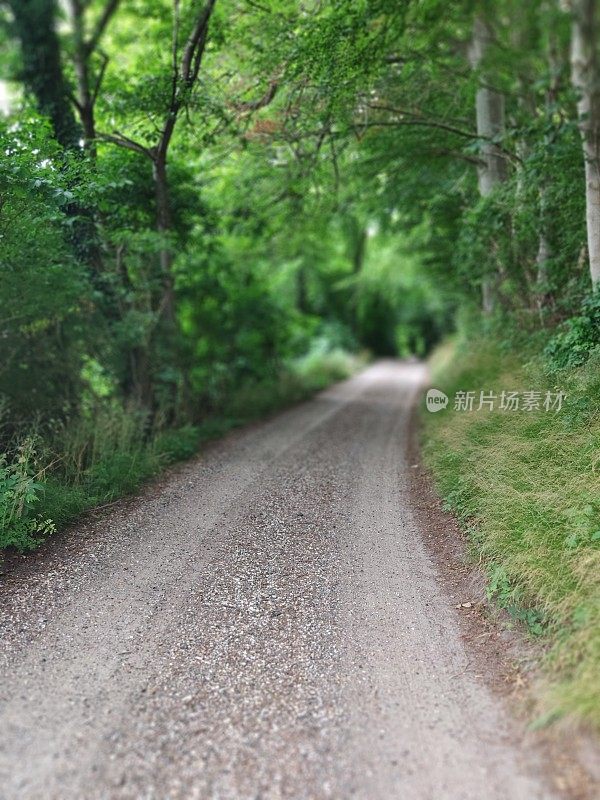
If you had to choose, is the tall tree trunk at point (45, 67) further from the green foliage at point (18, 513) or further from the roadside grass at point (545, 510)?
the roadside grass at point (545, 510)

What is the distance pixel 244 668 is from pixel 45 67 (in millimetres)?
7624

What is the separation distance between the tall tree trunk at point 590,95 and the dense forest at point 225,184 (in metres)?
0.02

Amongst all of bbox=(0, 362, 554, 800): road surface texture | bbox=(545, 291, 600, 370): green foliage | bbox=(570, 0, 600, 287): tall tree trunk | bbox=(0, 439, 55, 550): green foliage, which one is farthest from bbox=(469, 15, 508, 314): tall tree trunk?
bbox=(0, 439, 55, 550): green foliage

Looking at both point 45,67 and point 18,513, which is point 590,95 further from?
point 45,67

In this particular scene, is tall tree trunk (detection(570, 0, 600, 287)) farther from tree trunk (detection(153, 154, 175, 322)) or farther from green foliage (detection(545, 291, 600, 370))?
tree trunk (detection(153, 154, 175, 322))

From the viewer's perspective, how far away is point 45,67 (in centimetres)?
636

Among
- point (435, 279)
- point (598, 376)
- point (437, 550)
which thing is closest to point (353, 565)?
point (437, 550)

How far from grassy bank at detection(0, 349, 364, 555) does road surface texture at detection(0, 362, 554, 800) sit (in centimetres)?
25

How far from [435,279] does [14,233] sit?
1084cm

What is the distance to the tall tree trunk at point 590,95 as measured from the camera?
121 inches

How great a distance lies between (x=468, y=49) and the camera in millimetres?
6969

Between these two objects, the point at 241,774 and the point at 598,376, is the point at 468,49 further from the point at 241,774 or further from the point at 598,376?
the point at 241,774

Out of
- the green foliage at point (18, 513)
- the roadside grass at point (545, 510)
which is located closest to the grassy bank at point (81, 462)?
the green foliage at point (18, 513)

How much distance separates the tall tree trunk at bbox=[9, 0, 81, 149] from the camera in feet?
20.5
